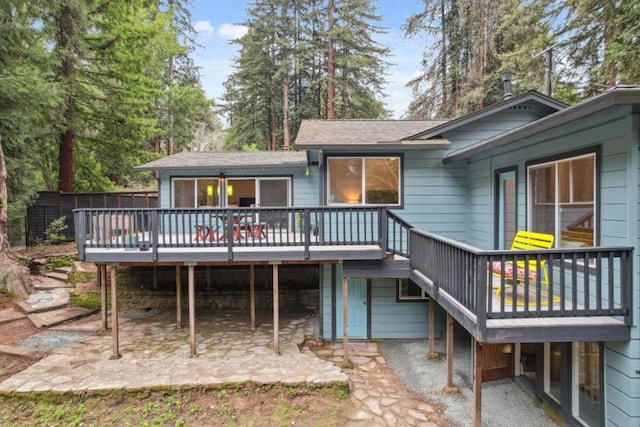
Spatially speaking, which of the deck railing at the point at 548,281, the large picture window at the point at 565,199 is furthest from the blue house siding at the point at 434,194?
the deck railing at the point at 548,281

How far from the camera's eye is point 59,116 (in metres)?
12.3

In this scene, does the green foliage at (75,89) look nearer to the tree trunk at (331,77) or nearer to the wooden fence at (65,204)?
the wooden fence at (65,204)

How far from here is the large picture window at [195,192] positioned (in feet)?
29.6

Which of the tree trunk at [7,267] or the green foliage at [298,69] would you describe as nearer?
the tree trunk at [7,267]

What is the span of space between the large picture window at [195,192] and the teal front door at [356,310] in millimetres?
4314

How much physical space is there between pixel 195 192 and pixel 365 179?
484 cm

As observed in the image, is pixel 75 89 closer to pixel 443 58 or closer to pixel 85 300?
pixel 85 300

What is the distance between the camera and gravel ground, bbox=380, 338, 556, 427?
470 centimetres

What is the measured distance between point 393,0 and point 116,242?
19.2m

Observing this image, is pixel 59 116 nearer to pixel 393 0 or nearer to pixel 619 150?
pixel 619 150

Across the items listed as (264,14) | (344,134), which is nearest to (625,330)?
(344,134)

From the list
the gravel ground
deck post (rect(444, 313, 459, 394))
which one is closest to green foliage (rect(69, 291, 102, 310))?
the gravel ground

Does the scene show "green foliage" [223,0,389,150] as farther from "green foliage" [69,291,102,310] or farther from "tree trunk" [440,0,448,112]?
"green foliage" [69,291,102,310]

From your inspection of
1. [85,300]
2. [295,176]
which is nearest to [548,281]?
[295,176]
